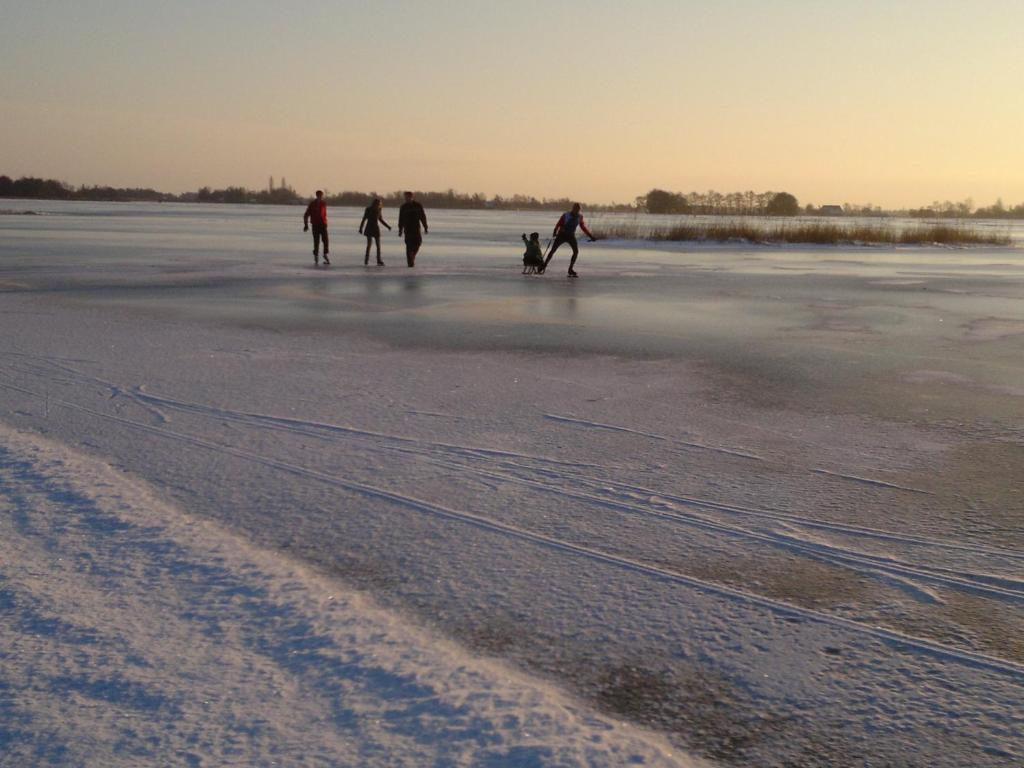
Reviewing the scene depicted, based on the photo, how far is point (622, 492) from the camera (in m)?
5.19

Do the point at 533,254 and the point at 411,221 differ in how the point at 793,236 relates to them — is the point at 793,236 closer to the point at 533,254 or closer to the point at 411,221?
the point at 533,254

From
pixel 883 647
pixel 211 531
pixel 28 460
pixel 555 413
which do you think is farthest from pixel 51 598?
pixel 555 413

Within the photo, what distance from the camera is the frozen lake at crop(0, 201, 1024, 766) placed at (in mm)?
3072

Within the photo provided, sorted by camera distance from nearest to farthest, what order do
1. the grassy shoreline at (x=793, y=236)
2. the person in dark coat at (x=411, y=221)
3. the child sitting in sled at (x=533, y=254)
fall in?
the person in dark coat at (x=411, y=221), the child sitting in sled at (x=533, y=254), the grassy shoreline at (x=793, y=236)

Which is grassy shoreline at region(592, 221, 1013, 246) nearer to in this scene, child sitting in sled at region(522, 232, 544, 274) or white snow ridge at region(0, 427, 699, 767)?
child sitting in sled at region(522, 232, 544, 274)

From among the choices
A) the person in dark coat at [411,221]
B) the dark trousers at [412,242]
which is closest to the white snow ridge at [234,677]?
the person in dark coat at [411,221]

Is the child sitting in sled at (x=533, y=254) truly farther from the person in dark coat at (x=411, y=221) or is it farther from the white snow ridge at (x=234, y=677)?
the white snow ridge at (x=234, y=677)

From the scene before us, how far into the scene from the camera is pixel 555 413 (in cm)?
716

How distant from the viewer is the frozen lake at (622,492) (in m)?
3.07

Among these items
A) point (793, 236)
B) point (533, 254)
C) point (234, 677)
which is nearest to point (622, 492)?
point (234, 677)

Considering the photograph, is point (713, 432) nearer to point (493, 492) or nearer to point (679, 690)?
point (493, 492)

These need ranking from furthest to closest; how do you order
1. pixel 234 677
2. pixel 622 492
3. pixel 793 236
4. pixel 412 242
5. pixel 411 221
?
pixel 793 236 → pixel 412 242 → pixel 411 221 → pixel 622 492 → pixel 234 677

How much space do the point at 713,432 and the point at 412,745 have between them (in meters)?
4.32

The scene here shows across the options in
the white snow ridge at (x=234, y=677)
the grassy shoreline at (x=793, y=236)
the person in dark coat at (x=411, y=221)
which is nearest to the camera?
the white snow ridge at (x=234, y=677)
